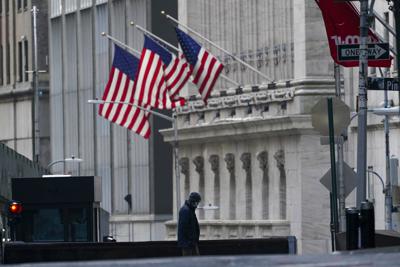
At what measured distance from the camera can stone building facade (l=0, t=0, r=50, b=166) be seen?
116375 mm

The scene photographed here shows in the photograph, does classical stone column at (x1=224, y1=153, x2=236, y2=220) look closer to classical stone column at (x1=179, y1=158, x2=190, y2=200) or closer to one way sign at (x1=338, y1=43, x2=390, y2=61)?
classical stone column at (x1=179, y1=158, x2=190, y2=200)

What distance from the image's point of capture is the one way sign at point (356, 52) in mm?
37750

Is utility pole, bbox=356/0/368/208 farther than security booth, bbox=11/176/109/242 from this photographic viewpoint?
No

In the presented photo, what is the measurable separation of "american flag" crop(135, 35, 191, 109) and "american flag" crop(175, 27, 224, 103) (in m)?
1.02

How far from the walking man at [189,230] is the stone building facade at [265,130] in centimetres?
3469

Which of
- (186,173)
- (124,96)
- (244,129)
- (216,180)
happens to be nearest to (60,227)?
(124,96)

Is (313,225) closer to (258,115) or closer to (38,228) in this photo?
(258,115)

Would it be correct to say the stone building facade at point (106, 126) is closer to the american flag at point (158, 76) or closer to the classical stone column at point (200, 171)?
the classical stone column at point (200, 171)

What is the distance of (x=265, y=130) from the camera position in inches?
3155

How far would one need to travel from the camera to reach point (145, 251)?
3834 centimetres

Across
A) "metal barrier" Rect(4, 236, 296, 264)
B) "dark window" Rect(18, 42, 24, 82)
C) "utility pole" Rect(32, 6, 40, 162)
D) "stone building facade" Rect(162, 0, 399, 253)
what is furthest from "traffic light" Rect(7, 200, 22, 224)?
"dark window" Rect(18, 42, 24, 82)

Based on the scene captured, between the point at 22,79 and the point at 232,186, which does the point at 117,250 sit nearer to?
the point at 232,186

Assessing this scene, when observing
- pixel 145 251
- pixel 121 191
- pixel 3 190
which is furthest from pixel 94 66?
pixel 145 251

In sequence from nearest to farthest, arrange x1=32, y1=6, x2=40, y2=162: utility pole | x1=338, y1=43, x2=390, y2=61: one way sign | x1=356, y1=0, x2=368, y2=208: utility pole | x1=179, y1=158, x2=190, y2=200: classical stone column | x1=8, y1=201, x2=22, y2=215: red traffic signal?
x1=356, y1=0, x2=368, y2=208: utility pole < x1=338, y1=43, x2=390, y2=61: one way sign < x1=8, y1=201, x2=22, y2=215: red traffic signal < x1=179, y1=158, x2=190, y2=200: classical stone column < x1=32, y1=6, x2=40, y2=162: utility pole
